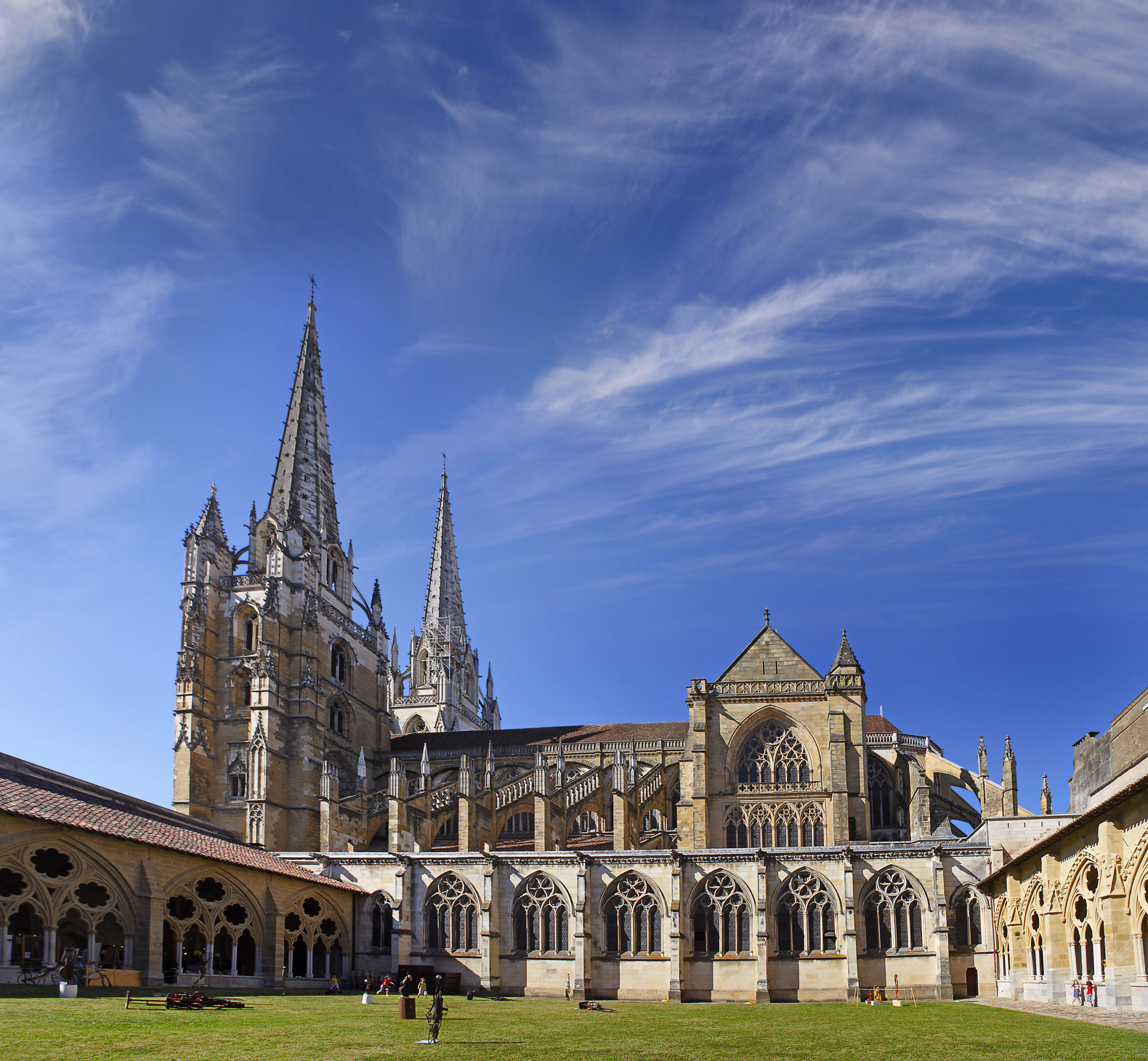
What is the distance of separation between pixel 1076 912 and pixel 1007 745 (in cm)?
2559

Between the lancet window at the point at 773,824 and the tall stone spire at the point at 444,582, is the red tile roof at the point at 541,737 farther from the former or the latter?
the tall stone spire at the point at 444,582

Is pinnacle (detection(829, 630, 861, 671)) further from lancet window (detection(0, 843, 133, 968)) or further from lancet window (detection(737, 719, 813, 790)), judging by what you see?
lancet window (detection(0, 843, 133, 968))

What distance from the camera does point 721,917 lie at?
42.0 m

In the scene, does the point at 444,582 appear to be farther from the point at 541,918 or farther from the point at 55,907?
the point at 55,907

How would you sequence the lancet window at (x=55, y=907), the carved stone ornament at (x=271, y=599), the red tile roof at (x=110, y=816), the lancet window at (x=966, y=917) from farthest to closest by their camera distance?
the carved stone ornament at (x=271, y=599), the lancet window at (x=966, y=917), the red tile roof at (x=110, y=816), the lancet window at (x=55, y=907)

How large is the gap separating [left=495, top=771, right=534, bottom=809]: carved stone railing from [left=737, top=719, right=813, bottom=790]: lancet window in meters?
12.5

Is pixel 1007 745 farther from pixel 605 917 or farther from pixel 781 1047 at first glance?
pixel 781 1047

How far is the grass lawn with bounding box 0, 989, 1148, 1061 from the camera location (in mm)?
17219

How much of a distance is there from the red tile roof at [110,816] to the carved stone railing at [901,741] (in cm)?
2834

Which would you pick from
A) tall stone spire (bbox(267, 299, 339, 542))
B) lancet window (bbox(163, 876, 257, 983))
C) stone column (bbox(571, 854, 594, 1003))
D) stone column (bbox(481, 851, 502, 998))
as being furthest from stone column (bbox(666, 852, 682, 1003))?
tall stone spire (bbox(267, 299, 339, 542))

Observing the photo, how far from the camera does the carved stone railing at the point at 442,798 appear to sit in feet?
203

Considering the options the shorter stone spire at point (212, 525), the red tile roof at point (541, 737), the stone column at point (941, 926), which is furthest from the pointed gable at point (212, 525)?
the stone column at point (941, 926)

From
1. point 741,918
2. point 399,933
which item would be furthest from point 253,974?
point 741,918

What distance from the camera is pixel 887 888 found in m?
41.3
